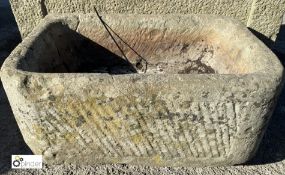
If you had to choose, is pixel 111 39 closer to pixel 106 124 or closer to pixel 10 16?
pixel 106 124

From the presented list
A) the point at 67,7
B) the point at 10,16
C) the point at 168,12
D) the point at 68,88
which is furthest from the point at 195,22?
the point at 10,16

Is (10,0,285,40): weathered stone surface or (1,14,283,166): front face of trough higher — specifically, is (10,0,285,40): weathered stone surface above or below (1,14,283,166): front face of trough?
above

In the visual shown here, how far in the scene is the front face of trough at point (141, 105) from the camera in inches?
60.1

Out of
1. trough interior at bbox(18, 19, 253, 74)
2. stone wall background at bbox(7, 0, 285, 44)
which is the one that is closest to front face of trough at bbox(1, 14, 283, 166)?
trough interior at bbox(18, 19, 253, 74)

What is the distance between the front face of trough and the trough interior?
0.07 ft

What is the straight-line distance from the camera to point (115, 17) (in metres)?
2.28
